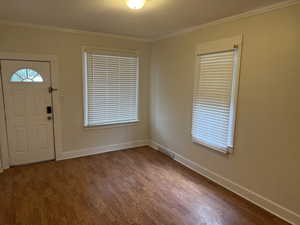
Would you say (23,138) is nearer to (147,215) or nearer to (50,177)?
(50,177)

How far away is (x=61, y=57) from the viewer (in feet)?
12.3

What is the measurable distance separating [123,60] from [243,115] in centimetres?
276

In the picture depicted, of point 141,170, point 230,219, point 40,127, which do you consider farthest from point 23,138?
point 230,219

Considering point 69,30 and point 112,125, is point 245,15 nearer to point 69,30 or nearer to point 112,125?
point 69,30

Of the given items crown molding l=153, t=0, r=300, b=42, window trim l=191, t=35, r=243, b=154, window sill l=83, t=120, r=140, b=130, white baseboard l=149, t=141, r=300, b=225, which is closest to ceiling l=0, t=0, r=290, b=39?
crown molding l=153, t=0, r=300, b=42

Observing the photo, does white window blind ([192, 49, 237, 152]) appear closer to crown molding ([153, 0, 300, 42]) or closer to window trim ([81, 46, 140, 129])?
crown molding ([153, 0, 300, 42])

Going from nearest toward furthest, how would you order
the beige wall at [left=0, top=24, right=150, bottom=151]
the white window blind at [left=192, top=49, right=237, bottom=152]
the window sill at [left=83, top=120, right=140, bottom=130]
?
the white window blind at [left=192, top=49, right=237, bottom=152]
the beige wall at [left=0, top=24, right=150, bottom=151]
the window sill at [left=83, top=120, right=140, bottom=130]

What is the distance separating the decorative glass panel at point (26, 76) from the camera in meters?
3.45

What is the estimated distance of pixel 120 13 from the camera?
2.81m

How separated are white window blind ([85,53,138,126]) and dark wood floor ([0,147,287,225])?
105 centimetres

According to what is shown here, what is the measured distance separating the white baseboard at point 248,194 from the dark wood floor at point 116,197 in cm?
9

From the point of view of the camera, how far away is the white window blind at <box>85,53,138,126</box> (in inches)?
161

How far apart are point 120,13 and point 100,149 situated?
2855 mm

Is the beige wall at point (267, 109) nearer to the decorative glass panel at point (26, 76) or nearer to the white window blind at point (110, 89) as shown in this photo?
the white window blind at point (110, 89)
